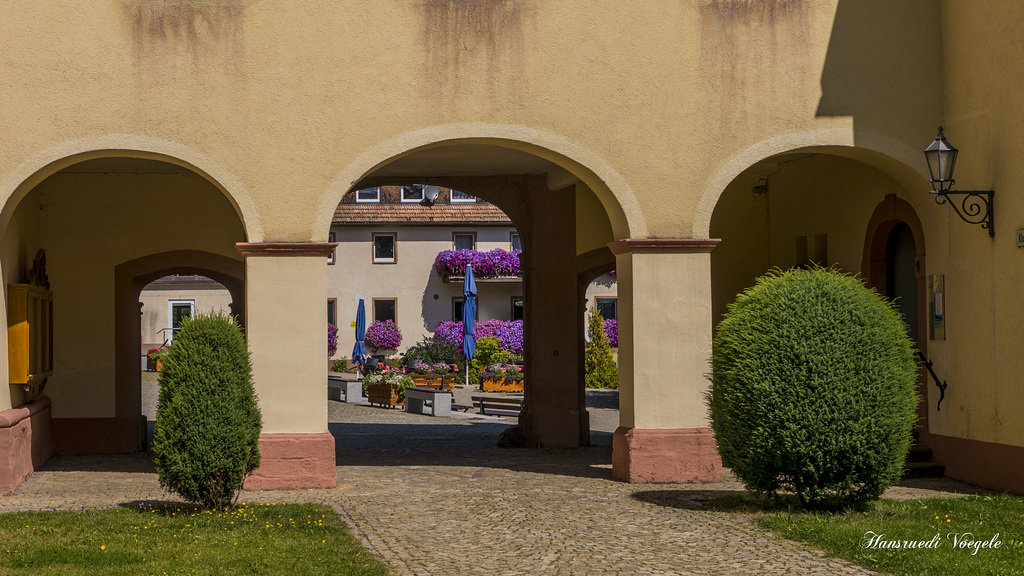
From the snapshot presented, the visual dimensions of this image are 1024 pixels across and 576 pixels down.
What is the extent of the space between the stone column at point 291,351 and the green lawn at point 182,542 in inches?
52.7

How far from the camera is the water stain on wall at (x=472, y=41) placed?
10.9m

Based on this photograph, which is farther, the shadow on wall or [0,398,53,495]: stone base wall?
the shadow on wall

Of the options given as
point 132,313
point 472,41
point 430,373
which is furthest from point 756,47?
point 430,373

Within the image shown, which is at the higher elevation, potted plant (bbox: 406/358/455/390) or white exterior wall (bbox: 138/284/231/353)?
white exterior wall (bbox: 138/284/231/353)

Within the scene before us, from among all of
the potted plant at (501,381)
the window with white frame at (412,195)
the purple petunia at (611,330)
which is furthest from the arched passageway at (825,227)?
the window with white frame at (412,195)

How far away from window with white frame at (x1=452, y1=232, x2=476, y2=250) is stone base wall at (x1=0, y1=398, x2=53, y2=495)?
23.7m

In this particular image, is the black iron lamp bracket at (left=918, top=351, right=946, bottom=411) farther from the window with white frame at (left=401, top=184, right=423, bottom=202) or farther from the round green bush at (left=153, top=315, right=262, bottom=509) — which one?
the window with white frame at (left=401, top=184, right=423, bottom=202)

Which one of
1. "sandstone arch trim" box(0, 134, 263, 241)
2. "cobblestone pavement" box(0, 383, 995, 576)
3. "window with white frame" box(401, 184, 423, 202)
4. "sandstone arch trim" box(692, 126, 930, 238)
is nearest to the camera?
"cobblestone pavement" box(0, 383, 995, 576)

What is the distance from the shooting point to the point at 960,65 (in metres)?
11.0

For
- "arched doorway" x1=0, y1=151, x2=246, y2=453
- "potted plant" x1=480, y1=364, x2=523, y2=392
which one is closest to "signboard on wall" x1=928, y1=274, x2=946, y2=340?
"arched doorway" x1=0, y1=151, x2=246, y2=453

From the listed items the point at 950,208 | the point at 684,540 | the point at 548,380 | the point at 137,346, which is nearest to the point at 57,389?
the point at 137,346

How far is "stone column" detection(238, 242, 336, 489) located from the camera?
34.7 ft

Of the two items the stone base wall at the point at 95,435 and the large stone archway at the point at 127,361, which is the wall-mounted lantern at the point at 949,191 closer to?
the large stone archway at the point at 127,361

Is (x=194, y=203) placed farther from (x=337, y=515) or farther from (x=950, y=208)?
(x=950, y=208)
